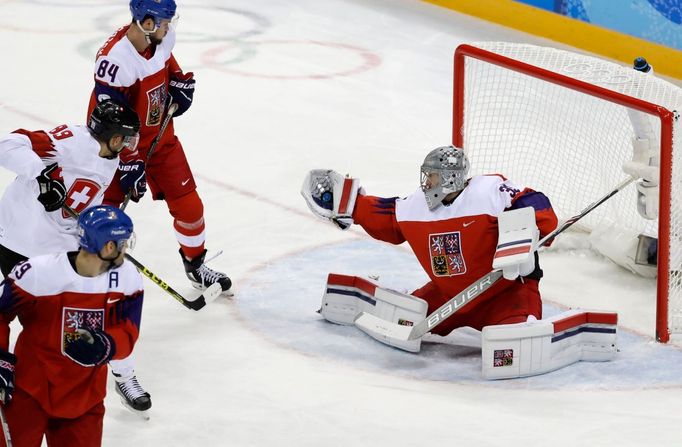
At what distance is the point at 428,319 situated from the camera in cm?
389

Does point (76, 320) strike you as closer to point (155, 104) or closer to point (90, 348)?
point (90, 348)

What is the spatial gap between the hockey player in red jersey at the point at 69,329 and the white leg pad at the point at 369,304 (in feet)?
4.21

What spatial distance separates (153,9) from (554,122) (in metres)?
1.64

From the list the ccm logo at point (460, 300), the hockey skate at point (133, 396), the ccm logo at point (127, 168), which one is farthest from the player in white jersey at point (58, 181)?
the ccm logo at point (460, 300)

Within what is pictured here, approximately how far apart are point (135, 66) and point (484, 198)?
3.79 ft

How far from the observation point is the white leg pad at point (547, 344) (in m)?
3.73

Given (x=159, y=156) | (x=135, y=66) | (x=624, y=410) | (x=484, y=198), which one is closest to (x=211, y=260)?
(x=159, y=156)

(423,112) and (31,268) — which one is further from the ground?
(31,268)

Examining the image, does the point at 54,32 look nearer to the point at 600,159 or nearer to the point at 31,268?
the point at 600,159

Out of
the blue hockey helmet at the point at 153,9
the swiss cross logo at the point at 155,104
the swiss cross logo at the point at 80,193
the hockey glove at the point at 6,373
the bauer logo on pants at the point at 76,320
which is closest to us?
the hockey glove at the point at 6,373

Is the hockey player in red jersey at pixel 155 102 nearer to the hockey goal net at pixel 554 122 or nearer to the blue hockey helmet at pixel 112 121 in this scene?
the blue hockey helmet at pixel 112 121

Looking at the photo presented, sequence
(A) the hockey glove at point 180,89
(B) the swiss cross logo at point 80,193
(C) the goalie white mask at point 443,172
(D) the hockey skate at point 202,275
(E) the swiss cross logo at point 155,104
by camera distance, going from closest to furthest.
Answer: (B) the swiss cross logo at point 80,193 < (C) the goalie white mask at point 443,172 < (E) the swiss cross logo at point 155,104 < (A) the hockey glove at point 180,89 < (D) the hockey skate at point 202,275

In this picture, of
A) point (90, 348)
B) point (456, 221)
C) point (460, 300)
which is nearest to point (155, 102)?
point (456, 221)

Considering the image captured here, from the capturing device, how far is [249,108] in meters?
6.64
